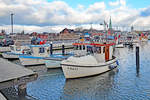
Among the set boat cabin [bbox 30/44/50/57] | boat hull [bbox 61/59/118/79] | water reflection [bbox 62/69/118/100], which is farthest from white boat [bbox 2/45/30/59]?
water reflection [bbox 62/69/118/100]

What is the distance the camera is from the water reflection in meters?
14.1

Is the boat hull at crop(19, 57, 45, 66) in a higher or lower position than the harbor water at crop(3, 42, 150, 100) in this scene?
higher

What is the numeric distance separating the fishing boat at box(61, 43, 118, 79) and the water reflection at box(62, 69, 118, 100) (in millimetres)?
824

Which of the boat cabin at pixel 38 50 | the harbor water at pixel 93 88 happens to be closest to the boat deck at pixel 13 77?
the harbor water at pixel 93 88

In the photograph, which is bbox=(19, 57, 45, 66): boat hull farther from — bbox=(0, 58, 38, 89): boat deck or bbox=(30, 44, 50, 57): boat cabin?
bbox=(0, 58, 38, 89): boat deck

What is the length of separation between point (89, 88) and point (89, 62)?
364cm

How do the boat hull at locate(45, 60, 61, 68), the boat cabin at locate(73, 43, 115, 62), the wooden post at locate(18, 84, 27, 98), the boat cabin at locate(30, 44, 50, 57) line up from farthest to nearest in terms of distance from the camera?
the boat cabin at locate(30, 44, 50, 57) → the boat hull at locate(45, 60, 61, 68) → the boat cabin at locate(73, 43, 115, 62) → the wooden post at locate(18, 84, 27, 98)

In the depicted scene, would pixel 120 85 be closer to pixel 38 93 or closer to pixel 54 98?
pixel 54 98

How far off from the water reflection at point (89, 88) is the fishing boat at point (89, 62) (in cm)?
82

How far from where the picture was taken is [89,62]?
18.9 meters

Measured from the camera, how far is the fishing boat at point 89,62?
59.2 feet

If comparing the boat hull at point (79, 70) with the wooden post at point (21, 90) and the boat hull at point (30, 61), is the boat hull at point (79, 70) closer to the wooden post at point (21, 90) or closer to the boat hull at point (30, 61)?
the wooden post at point (21, 90)

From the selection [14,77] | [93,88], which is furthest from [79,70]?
[14,77]

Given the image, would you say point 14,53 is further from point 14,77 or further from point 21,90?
point 14,77
